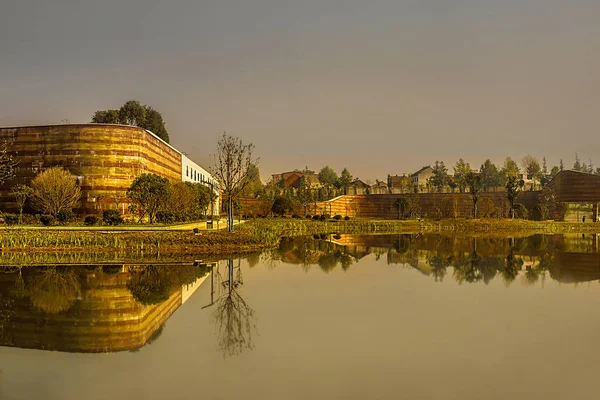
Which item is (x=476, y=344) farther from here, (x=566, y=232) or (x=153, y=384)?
(x=566, y=232)

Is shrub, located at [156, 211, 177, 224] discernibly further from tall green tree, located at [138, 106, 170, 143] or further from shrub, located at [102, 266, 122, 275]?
tall green tree, located at [138, 106, 170, 143]

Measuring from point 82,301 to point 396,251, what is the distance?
942 inches

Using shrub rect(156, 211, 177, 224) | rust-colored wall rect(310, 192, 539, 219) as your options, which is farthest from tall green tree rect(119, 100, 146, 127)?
shrub rect(156, 211, 177, 224)

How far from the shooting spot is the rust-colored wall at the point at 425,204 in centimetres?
9169

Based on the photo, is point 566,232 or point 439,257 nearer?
point 439,257

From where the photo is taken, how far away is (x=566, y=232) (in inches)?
2532

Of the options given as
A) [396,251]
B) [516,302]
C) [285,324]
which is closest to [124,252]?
[396,251]

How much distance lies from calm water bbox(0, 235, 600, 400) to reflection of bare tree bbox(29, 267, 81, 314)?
0.07 m

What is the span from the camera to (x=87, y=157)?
5609cm

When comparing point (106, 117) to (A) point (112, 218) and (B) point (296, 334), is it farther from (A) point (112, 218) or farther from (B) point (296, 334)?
(B) point (296, 334)

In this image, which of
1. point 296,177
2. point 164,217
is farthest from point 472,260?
point 296,177

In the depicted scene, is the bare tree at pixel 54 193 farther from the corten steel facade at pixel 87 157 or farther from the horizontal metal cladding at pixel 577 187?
the horizontal metal cladding at pixel 577 187

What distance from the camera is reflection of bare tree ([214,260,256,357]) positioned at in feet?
40.0

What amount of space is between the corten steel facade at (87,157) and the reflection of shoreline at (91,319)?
35621 millimetres
